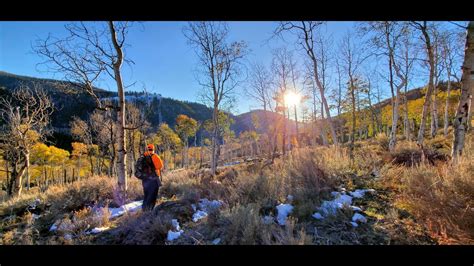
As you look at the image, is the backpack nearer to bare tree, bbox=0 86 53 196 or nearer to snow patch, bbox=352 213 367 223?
snow patch, bbox=352 213 367 223

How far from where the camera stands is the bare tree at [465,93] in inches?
172

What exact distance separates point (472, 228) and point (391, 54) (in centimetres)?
1312

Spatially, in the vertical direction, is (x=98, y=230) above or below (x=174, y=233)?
below

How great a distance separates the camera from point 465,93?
4547mm

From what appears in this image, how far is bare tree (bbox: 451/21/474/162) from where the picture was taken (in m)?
4.38

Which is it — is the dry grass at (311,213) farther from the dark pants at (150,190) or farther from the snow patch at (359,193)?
the dark pants at (150,190)

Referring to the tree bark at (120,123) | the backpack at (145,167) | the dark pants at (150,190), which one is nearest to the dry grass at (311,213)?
the dark pants at (150,190)

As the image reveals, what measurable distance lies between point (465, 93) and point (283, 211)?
4.87 meters

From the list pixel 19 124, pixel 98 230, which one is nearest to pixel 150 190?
pixel 98 230

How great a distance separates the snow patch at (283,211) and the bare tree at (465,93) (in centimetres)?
367

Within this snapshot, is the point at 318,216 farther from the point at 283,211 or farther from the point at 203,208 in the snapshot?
the point at 203,208
